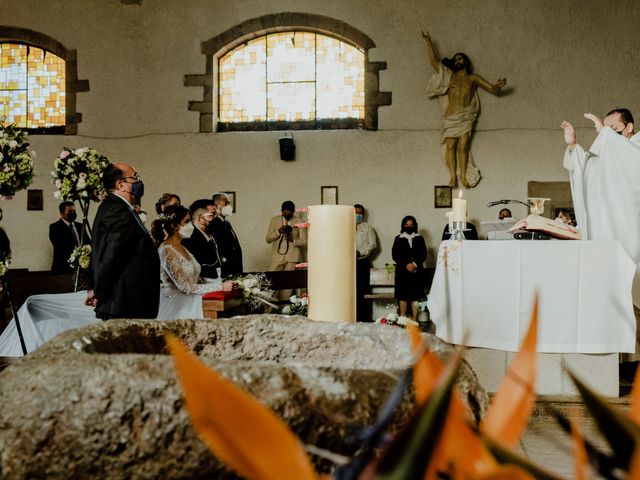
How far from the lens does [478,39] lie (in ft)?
32.3

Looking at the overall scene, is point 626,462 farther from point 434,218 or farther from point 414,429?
point 434,218

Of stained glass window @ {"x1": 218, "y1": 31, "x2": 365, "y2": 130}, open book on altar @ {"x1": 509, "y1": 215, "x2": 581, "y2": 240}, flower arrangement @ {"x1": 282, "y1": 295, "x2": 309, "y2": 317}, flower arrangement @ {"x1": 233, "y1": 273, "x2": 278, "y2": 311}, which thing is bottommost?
flower arrangement @ {"x1": 282, "y1": 295, "x2": 309, "y2": 317}

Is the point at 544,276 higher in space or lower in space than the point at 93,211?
lower

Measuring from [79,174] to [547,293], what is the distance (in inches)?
156

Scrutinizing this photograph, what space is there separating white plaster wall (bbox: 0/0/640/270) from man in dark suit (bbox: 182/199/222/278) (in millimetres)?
3907

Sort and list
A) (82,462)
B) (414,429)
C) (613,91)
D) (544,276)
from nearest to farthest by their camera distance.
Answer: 1. (414,429)
2. (82,462)
3. (544,276)
4. (613,91)

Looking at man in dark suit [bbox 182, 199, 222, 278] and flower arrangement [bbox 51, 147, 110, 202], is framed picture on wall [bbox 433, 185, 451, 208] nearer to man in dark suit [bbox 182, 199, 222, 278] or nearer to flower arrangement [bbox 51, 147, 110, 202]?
man in dark suit [bbox 182, 199, 222, 278]

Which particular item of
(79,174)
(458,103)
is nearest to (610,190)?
(79,174)

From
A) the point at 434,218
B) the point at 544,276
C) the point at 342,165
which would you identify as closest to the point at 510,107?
the point at 434,218

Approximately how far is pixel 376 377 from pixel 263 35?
10623 millimetres

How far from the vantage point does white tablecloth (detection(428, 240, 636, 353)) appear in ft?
10.7

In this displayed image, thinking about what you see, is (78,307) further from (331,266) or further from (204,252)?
(331,266)

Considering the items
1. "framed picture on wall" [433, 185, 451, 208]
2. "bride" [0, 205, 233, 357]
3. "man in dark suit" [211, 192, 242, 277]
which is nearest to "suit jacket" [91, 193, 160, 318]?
"bride" [0, 205, 233, 357]

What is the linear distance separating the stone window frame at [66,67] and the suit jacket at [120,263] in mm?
7771
